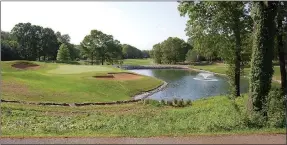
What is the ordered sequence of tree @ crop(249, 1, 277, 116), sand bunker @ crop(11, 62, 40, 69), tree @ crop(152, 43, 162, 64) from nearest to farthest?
tree @ crop(249, 1, 277, 116), sand bunker @ crop(11, 62, 40, 69), tree @ crop(152, 43, 162, 64)

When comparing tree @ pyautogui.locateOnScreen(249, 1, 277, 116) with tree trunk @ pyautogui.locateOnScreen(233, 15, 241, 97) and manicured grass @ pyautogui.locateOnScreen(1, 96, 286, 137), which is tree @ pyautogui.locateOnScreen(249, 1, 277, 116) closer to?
manicured grass @ pyautogui.locateOnScreen(1, 96, 286, 137)

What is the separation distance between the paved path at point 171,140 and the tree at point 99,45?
10532 cm

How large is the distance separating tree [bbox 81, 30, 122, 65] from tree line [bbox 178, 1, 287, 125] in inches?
3572

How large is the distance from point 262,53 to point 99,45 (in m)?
105

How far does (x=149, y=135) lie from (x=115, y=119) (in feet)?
28.1

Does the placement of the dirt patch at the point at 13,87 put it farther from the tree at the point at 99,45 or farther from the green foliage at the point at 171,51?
the green foliage at the point at 171,51

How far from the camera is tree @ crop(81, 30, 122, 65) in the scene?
386 feet

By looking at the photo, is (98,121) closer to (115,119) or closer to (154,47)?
(115,119)

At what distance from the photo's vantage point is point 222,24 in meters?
26.8

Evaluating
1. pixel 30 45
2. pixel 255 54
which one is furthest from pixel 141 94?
pixel 30 45

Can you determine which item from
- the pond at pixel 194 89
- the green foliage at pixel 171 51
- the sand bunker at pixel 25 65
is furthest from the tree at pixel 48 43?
the pond at pixel 194 89

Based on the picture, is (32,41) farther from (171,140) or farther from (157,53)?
(171,140)

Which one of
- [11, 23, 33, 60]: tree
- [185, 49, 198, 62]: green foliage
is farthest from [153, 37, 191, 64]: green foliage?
[11, 23, 33, 60]: tree

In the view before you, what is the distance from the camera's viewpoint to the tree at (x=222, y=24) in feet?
84.0
